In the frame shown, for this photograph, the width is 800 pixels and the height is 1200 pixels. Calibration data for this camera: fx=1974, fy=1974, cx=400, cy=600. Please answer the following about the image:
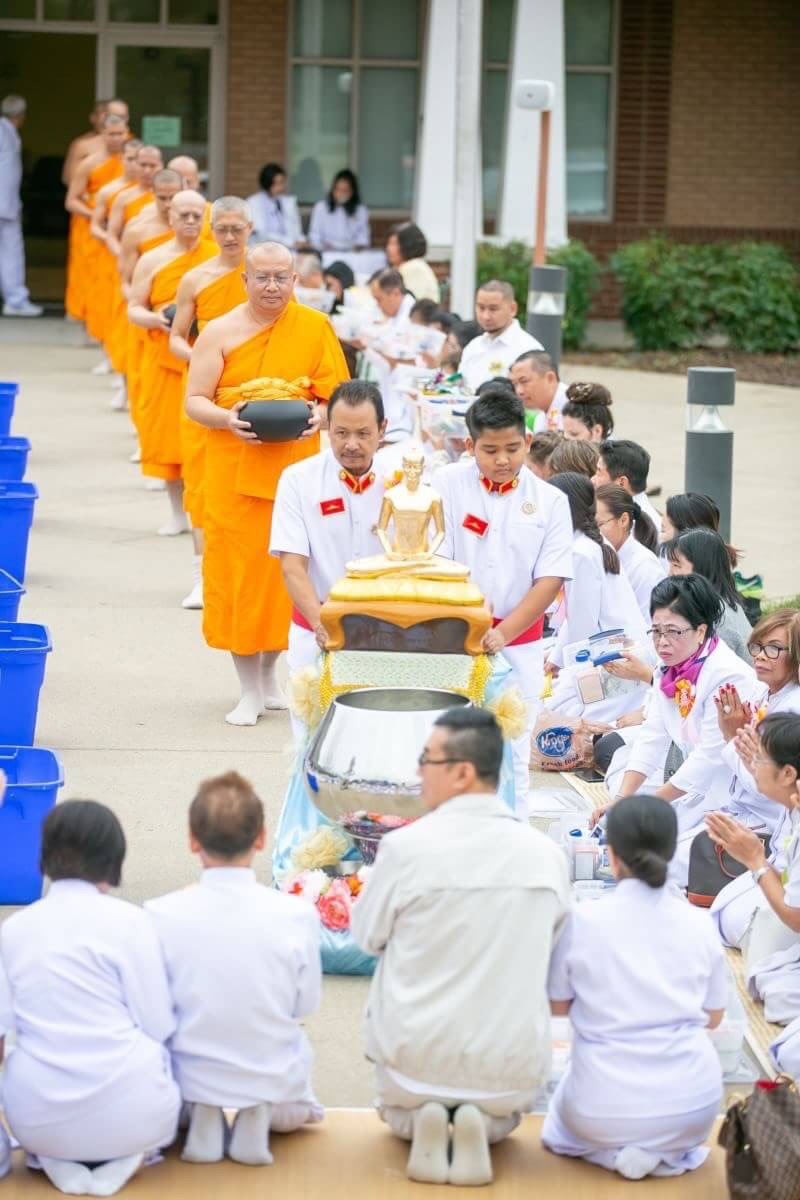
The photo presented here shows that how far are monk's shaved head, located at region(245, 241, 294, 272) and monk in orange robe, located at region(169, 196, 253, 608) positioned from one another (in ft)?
4.86

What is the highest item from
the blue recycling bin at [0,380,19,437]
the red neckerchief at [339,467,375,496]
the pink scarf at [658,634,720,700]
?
the red neckerchief at [339,467,375,496]

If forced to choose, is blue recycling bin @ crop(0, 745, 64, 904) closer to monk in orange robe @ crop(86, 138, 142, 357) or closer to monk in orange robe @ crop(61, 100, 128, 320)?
monk in orange robe @ crop(86, 138, 142, 357)

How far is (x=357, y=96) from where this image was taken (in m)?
A: 20.7

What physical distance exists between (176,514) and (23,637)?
477 centimetres

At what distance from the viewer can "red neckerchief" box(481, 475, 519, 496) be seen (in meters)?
6.09

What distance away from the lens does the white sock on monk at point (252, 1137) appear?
13.7 feet

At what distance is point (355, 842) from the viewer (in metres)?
5.61

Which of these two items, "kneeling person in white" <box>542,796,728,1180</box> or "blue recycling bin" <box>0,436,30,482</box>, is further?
"blue recycling bin" <box>0,436,30,482</box>

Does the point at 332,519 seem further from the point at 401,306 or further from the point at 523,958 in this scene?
the point at 401,306

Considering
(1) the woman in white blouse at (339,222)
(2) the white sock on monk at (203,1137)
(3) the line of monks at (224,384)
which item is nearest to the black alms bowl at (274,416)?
(3) the line of monks at (224,384)

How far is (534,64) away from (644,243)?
7.18ft

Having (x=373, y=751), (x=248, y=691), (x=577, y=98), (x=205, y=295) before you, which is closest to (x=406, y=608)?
(x=373, y=751)

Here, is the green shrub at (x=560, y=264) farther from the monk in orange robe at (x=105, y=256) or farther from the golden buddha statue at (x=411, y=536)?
the golden buddha statue at (x=411, y=536)

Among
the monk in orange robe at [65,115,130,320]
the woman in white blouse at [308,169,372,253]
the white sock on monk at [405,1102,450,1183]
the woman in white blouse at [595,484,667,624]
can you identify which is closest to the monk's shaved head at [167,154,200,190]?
the monk in orange robe at [65,115,130,320]
